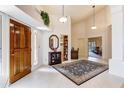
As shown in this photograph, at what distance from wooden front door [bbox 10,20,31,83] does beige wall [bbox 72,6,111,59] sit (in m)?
6.46

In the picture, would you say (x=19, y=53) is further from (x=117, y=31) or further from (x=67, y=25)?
(x=67, y=25)

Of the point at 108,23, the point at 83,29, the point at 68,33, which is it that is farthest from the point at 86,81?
the point at 83,29

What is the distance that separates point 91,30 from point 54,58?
524cm

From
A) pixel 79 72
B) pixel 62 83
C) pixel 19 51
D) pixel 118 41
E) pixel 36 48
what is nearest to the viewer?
pixel 62 83

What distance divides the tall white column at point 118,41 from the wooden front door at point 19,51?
11.8 ft

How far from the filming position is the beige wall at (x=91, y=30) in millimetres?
8992

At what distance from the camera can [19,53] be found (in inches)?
164

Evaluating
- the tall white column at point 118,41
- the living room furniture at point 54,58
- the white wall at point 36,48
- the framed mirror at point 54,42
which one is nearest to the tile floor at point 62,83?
the tall white column at point 118,41

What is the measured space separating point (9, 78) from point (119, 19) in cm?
448

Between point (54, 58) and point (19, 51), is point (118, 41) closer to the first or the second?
point (19, 51)

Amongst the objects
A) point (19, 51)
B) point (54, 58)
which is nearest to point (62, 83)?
point (19, 51)

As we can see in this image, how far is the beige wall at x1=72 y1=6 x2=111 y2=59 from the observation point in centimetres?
899

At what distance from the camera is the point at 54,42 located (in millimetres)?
7477

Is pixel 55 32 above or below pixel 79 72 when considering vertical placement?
above
